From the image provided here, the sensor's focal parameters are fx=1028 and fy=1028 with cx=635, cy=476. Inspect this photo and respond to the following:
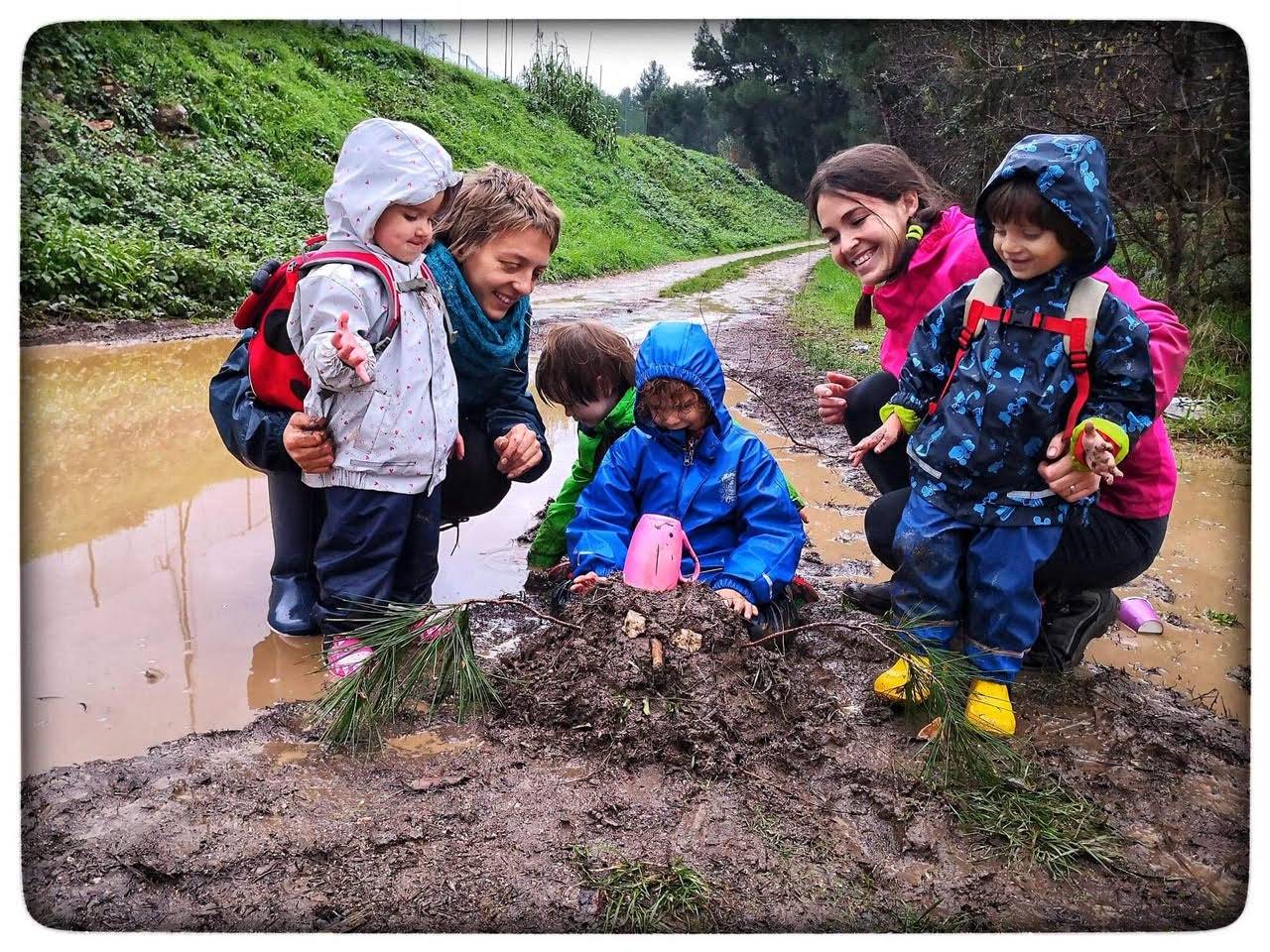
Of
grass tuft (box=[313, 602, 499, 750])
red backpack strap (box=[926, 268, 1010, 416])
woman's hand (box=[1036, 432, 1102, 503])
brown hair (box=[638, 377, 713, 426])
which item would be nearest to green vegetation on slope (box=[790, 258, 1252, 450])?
woman's hand (box=[1036, 432, 1102, 503])

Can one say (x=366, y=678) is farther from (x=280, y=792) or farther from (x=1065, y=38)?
(x=1065, y=38)

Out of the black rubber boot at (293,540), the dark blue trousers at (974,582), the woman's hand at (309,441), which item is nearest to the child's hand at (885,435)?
the dark blue trousers at (974,582)

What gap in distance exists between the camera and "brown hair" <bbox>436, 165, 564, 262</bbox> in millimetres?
2836

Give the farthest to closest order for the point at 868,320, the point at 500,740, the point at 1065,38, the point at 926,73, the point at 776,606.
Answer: the point at 868,320 < the point at 776,606 < the point at 500,740 < the point at 926,73 < the point at 1065,38

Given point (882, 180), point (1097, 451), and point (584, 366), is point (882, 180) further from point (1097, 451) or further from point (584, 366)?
point (584, 366)

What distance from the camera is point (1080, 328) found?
2139 mm

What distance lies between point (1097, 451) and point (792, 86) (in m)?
0.97

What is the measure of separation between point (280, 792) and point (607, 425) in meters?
1.72

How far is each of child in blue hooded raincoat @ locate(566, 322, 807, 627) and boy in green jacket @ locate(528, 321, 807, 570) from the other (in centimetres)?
44

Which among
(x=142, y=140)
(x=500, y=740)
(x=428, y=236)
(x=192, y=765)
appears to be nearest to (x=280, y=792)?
(x=192, y=765)

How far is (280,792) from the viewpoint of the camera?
6.53 feet

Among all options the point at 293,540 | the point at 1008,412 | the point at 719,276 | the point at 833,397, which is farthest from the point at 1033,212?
the point at 719,276

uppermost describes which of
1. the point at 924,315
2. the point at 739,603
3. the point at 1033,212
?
the point at 1033,212

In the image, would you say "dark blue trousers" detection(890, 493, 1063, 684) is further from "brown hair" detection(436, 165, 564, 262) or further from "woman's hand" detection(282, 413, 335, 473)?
"woman's hand" detection(282, 413, 335, 473)
